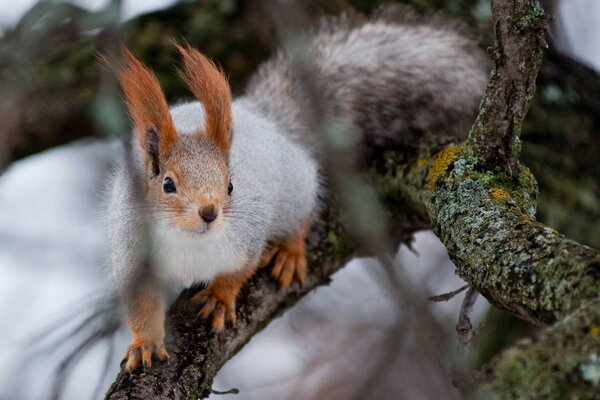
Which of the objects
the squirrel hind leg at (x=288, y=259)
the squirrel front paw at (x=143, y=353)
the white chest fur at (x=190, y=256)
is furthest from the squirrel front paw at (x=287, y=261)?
the squirrel front paw at (x=143, y=353)

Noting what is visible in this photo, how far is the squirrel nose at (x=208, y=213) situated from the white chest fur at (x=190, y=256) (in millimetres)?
141

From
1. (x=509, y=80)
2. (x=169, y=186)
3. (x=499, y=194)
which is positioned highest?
(x=509, y=80)

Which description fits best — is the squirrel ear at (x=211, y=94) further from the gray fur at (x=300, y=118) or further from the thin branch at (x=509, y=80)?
the thin branch at (x=509, y=80)

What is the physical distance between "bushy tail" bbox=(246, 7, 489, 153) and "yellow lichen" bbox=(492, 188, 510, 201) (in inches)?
35.7

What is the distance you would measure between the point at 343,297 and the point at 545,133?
152 centimetres

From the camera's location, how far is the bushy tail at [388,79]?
3.19 metres

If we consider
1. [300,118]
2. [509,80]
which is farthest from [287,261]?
[509,80]

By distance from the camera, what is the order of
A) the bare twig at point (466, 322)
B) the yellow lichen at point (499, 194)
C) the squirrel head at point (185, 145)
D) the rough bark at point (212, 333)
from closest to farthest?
the bare twig at point (466, 322) < the yellow lichen at point (499, 194) < the rough bark at point (212, 333) < the squirrel head at point (185, 145)

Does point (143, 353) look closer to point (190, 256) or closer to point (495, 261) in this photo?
point (190, 256)

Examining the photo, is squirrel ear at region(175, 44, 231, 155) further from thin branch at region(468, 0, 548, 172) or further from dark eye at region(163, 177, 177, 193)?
thin branch at region(468, 0, 548, 172)

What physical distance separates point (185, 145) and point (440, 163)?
74cm

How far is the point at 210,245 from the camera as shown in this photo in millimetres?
2643

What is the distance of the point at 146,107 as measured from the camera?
2.51 meters

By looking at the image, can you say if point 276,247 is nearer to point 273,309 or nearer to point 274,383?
point 273,309
